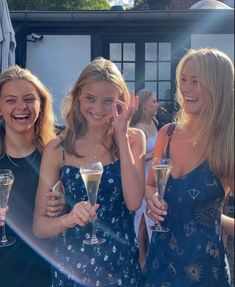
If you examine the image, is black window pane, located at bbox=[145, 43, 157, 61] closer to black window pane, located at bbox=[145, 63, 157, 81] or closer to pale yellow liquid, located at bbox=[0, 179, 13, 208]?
black window pane, located at bbox=[145, 63, 157, 81]

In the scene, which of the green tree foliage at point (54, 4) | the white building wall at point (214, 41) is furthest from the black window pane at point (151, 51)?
the green tree foliage at point (54, 4)

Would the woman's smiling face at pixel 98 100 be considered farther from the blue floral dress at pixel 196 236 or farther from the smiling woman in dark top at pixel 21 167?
the blue floral dress at pixel 196 236

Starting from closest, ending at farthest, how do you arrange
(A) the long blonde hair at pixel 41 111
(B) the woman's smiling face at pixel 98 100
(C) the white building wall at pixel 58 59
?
(B) the woman's smiling face at pixel 98 100
(A) the long blonde hair at pixel 41 111
(C) the white building wall at pixel 58 59

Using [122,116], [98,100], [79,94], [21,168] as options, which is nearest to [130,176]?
[122,116]

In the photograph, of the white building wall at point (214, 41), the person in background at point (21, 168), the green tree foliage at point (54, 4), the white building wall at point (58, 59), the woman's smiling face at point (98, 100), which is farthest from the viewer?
the green tree foliage at point (54, 4)

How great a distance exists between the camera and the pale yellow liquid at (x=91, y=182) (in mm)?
2074

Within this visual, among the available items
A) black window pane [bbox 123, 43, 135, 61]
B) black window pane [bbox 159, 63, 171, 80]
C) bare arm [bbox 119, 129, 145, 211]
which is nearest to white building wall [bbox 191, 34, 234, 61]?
black window pane [bbox 159, 63, 171, 80]

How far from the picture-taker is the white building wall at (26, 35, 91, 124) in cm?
865

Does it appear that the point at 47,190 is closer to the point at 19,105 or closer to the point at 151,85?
the point at 19,105

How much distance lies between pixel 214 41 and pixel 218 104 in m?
6.97

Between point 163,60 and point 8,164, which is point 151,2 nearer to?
point 163,60

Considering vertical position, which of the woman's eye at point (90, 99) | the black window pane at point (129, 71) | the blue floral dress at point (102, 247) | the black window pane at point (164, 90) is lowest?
the blue floral dress at point (102, 247)

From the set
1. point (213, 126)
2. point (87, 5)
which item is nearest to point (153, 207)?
point (213, 126)

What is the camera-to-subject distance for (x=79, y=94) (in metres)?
2.45
